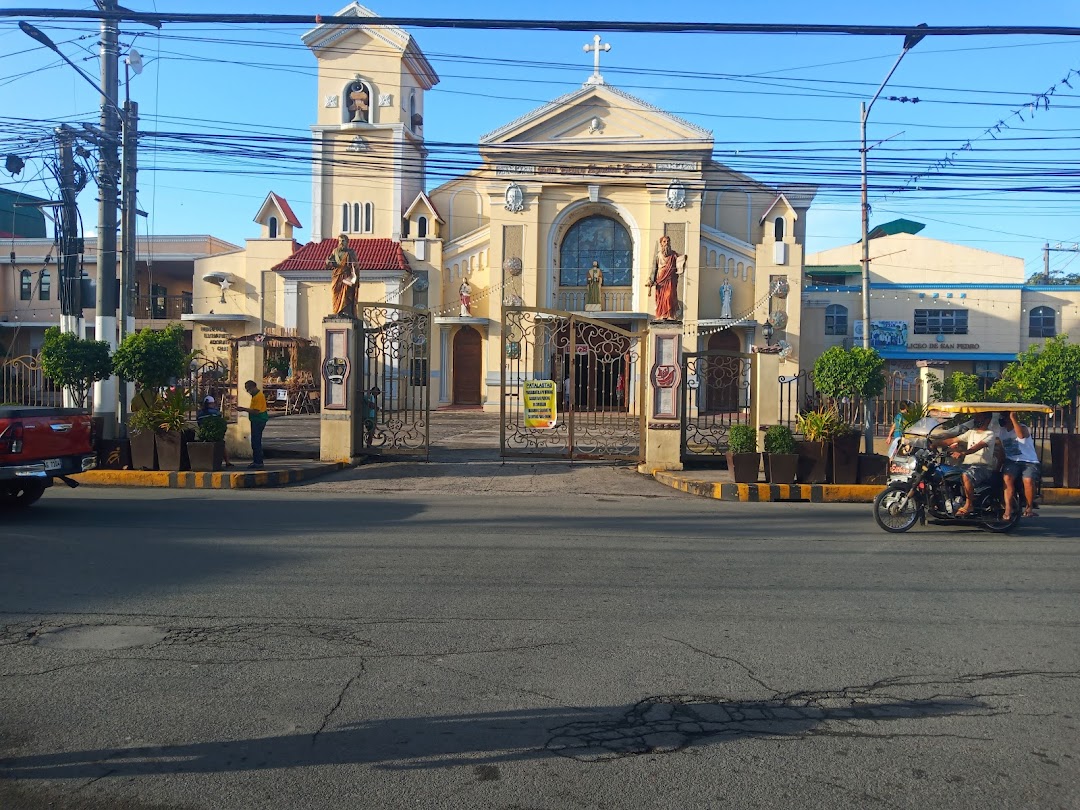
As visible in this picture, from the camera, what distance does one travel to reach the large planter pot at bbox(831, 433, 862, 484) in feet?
44.2

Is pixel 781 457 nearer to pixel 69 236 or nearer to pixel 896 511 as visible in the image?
pixel 896 511

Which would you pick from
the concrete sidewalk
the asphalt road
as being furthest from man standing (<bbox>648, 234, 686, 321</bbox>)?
the asphalt road

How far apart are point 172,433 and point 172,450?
29cm

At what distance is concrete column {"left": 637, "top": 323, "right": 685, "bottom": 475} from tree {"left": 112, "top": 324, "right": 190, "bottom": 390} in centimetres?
836

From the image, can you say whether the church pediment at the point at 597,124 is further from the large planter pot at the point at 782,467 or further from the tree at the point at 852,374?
the large planter pot at the point at 782,467

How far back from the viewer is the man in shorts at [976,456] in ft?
31.7

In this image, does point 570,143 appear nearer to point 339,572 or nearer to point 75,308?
point 75,308

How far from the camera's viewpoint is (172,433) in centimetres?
1382

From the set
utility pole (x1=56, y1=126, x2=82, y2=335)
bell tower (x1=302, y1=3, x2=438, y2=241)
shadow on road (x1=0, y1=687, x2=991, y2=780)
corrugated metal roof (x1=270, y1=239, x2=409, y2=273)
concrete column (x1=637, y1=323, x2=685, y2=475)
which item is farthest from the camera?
bell tower (x1=302, y1=3, x2=438, y2=241)

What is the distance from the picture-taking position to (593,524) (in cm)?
1016

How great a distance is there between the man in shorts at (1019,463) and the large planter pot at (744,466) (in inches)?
157

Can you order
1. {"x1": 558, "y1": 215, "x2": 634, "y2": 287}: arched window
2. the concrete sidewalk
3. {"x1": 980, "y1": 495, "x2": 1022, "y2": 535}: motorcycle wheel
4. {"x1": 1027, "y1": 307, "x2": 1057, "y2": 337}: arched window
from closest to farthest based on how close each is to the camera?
{"x1": 980, "y1": 495, "x2": 1022, "y2": 535}: motorcycle wheel < the concrete sidewalk < {"x1": 558, "y1": 215, "x2": 634, "y2": 287}: arched window < {"x1": 1027, "y1": 307, "x2": 1057, "y2": 337}: arched window

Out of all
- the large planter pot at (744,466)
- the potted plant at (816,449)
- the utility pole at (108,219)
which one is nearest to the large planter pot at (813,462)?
the potted plant at (816,449)

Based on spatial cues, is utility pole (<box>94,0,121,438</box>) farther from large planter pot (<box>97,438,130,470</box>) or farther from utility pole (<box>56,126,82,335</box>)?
large planter pot (<box>97,438,130,470</box>)
